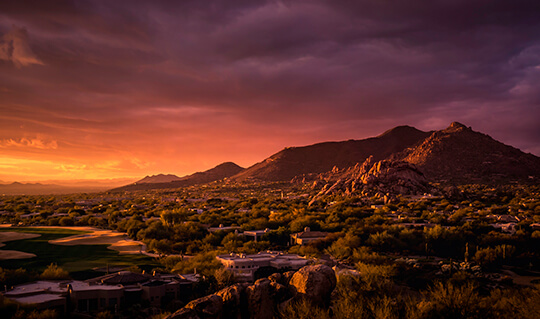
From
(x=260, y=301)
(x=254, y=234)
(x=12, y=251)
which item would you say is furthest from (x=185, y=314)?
(x=254, y=234)

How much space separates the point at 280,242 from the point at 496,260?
2226cm

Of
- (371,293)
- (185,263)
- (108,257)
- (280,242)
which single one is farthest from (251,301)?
(280,242)

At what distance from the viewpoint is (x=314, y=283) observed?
17469 millimetres

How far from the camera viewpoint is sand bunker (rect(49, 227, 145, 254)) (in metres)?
47.0

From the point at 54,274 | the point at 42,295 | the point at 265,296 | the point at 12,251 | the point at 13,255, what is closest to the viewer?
the point at 265,296

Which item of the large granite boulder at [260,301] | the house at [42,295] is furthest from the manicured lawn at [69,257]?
the large granite boulder at [260,301]

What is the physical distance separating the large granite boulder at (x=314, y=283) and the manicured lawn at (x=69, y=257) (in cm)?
2155

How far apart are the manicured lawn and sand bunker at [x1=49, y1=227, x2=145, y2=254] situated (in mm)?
1314

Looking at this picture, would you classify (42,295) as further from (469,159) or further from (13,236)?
(469,159)

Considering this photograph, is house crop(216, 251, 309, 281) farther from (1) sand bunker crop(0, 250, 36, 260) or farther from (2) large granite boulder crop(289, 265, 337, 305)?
(1) sand bunker crop(0, 250, 36, 260)

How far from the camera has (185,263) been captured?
34.6 m

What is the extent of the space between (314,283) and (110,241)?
140 ft

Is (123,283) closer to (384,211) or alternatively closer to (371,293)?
(371,293)

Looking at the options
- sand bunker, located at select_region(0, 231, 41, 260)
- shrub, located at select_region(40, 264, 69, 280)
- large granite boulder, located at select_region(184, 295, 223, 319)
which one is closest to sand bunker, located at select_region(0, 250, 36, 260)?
sand bunker, located at select_region(0, 231, 41, 260)
